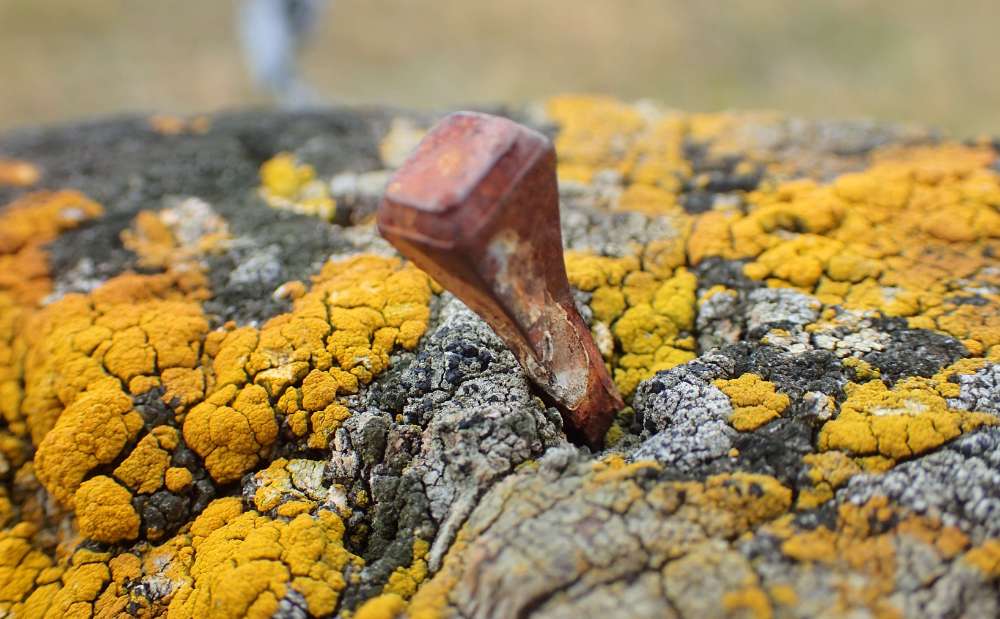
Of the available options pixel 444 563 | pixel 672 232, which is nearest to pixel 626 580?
pixel 444 563

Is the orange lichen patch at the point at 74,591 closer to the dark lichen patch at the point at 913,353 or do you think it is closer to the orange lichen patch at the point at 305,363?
the orange lichen patch at the point at 305,363

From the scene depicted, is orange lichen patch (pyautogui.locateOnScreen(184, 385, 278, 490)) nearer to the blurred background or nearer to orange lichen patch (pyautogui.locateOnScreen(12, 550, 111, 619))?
orange lichen patch (pyautogui.locateOnScreen(12, 550, 111, 619))

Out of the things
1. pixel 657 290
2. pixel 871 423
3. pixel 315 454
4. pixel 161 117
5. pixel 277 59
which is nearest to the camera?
pixel 871 423

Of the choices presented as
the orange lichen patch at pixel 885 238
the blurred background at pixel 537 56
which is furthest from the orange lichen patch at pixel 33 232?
the blurred background at pixel 537 56

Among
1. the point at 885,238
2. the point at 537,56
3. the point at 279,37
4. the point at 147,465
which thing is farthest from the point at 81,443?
the point at 537,56

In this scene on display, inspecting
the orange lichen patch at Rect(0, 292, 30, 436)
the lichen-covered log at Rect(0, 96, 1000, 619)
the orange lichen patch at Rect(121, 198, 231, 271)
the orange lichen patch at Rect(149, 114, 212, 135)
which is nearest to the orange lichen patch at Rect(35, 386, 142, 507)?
the lichen-covered log at Rect(0, 96, 1000, 619)

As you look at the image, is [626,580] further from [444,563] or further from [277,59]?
[277,59]
